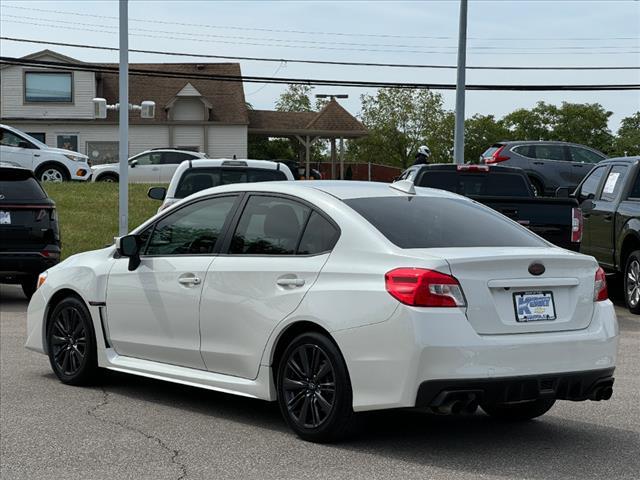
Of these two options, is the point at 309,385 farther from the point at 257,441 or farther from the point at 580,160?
the point at 580,160

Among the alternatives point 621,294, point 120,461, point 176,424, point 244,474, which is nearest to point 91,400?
point 176,424

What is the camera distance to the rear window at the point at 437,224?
23.9 ft

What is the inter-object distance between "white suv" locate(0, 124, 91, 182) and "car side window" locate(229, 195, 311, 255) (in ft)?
83.9

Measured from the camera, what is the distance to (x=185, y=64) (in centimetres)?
5800

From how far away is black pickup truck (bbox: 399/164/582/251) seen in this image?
13.9 metres

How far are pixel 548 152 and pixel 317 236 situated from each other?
24513 millimetres

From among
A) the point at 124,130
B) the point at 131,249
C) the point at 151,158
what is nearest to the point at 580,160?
the point at 124,130

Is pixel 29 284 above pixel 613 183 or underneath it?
underneath

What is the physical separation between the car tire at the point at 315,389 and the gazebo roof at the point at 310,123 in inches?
1850

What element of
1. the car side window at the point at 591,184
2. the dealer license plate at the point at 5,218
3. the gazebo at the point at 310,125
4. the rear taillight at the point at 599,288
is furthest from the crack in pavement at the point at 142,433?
the gazebo at the point at 310,125

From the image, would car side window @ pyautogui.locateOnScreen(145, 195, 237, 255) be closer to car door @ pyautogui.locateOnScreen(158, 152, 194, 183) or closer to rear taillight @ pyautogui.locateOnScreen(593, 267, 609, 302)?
rear taillight @ pyautogui.locateOnScreen(593, 267, 609, 302)

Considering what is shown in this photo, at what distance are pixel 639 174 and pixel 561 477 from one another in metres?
10.1

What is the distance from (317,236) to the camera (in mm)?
7523

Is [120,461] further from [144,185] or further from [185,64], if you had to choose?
[185,64]
